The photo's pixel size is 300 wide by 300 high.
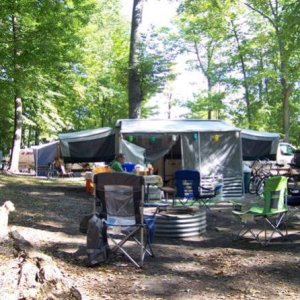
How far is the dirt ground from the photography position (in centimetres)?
455

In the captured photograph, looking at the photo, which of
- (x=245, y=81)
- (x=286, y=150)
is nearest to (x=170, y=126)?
(x=286, y=150)

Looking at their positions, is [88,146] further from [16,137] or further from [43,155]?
[43,155]

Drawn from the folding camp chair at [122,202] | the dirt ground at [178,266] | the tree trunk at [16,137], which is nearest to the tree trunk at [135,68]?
the tree trunk at [16,137]

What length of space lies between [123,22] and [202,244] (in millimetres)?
29759

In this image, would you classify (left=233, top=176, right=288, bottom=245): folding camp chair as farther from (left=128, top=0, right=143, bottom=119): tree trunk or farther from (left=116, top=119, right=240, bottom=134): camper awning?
(left=128, top=0, right=143, bottom=119): tree trunk

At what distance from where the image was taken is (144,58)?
1803cm

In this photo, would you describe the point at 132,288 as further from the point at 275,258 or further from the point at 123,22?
the point at 123,22

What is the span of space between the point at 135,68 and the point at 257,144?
4.96m

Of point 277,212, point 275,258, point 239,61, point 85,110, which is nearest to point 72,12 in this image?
point 277,212

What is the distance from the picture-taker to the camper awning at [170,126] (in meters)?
12.8

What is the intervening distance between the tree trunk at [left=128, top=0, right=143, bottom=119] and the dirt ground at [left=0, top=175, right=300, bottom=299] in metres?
8.21

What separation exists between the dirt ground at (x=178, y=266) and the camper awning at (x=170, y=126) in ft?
15.0

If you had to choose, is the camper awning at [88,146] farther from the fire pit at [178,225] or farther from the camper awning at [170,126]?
the fire pit at [178,225]

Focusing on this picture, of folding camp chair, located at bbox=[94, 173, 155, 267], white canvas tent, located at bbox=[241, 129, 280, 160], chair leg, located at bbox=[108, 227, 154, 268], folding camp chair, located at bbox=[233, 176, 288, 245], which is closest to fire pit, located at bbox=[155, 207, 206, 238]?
folding camp chair, located at bbox=[233, 176, 288, 245]
